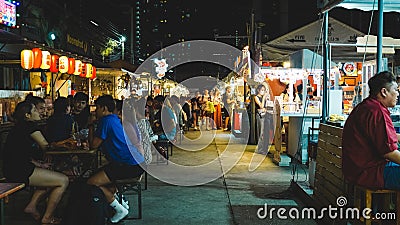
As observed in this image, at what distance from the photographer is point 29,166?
601 cm

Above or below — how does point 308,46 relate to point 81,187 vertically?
above

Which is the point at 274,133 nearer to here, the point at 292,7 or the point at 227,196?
the point at 227,196

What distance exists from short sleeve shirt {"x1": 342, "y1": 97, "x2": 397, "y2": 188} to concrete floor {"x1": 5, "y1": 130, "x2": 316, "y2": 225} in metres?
2.08

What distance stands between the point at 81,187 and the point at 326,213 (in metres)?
3.30

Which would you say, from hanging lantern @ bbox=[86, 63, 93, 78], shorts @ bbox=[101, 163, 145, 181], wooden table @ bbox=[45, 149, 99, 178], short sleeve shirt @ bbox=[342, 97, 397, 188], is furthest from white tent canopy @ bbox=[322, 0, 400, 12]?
hanging lantern @ bbox=[86, 63, 93, 78]

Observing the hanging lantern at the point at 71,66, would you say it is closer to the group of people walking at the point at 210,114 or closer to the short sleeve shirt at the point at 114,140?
the group of people walking at the point at 210,114

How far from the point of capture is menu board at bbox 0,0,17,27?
13977mm

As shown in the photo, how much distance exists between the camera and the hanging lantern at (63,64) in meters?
15.6

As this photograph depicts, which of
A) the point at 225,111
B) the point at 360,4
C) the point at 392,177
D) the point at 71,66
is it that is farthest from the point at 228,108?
the point at 392,177

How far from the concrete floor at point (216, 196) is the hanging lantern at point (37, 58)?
490 centimetres

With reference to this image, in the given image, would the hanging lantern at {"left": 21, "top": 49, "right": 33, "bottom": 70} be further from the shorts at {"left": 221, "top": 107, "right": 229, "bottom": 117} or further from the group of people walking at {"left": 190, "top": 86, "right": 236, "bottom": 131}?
the shorts at {"left": 221, "top": 107, "right": 229, "bottom": 117}

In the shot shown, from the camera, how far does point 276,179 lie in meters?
9.72

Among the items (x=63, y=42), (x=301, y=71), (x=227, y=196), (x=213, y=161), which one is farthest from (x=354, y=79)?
(x=63, y=42)

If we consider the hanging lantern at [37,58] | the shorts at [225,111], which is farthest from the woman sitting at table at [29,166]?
the shorts at [225,111]
